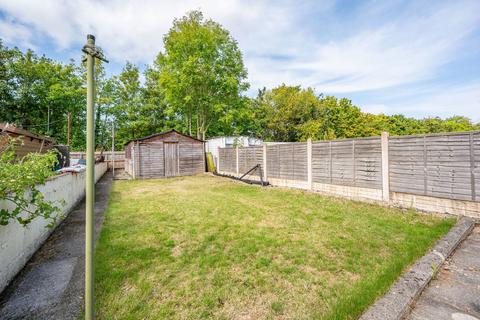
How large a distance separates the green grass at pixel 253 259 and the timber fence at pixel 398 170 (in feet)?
1.95

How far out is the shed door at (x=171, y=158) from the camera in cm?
1427

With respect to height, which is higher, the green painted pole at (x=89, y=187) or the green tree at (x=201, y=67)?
the green tree at (x=201, y=67)

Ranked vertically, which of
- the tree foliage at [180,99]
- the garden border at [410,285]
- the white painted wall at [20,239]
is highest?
the tree foliage at [180,99]

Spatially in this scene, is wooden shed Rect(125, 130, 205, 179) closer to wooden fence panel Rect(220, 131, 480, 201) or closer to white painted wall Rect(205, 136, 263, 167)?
A: white painted wall Rect(205, 136, 263, 167)

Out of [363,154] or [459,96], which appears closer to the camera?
[363,154]

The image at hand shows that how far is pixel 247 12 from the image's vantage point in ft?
A: 26.5

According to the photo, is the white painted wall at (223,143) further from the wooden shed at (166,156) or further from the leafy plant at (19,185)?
the leafy plant at (19,185)

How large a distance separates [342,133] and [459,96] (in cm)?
1261

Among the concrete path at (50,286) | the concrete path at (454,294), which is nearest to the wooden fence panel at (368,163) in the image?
the concrete path at (454,294)

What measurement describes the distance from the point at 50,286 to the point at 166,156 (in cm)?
1222

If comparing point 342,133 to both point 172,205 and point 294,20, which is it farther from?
point 172,205

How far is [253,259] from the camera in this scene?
309 centimetres

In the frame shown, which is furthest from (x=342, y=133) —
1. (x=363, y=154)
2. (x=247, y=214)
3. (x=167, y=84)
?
(x=247, y=214)

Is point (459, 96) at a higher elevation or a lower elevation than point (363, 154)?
higher
